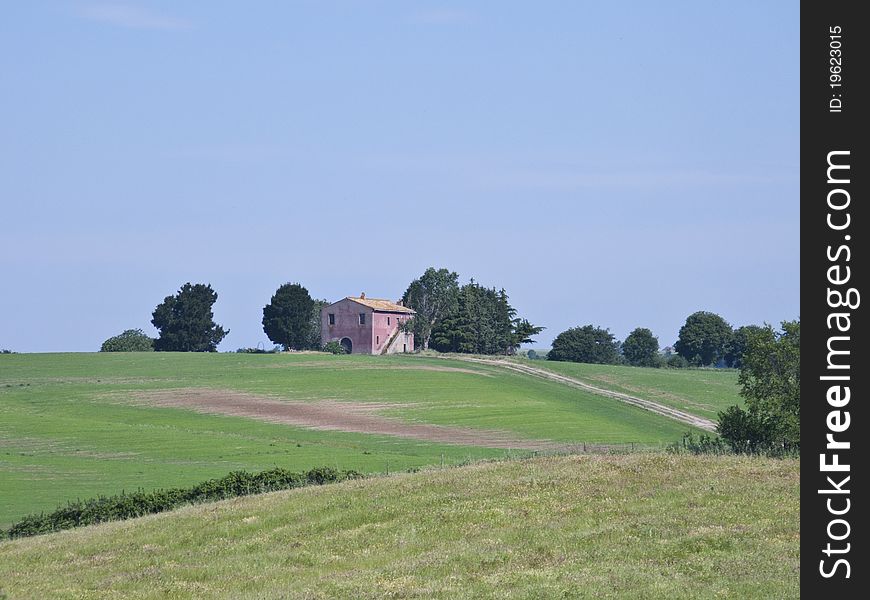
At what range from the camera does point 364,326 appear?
630ft

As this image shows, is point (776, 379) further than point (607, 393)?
No

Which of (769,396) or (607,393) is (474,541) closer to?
(769,396)

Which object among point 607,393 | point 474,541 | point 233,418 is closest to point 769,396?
point 474,541

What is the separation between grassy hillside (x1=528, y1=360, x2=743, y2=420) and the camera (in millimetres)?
125188

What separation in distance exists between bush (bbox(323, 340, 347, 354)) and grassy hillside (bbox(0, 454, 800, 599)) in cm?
14087

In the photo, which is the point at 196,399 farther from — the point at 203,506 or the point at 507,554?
the point at 507,554

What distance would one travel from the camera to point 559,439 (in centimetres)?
8681

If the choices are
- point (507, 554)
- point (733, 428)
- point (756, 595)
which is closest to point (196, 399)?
point (733, 428)

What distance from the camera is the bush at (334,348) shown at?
18625 cm

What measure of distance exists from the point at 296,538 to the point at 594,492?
10228 mm

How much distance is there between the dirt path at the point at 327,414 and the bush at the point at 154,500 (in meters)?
32.0

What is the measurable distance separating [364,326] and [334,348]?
8124 millimetres
